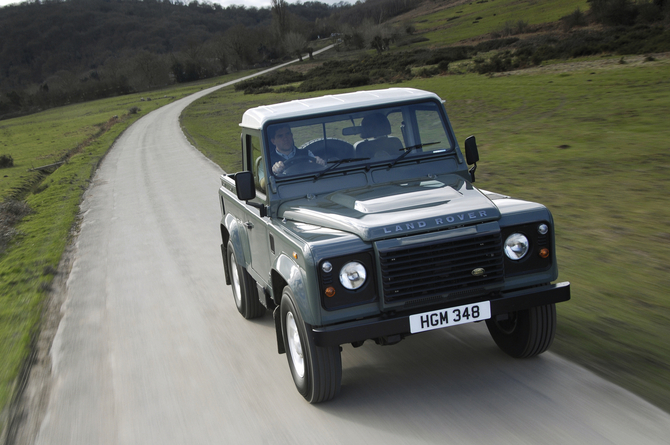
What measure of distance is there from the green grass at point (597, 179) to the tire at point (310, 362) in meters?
1.88

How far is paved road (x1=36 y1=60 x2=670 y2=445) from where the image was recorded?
3.71 m

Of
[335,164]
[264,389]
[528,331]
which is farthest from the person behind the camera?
[335,164]

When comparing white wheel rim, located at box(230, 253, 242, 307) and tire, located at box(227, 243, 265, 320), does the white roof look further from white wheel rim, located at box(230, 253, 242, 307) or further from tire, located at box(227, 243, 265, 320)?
white wheel rim, located at box(230, 253, 242, 307)

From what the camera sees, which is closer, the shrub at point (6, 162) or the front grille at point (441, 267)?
the front grille at point (441, 267)

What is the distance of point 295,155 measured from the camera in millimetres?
5098

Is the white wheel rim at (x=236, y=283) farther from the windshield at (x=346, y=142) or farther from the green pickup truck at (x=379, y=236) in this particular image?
Result: the windshield at (x=346, y=142)

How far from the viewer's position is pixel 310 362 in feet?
13.1

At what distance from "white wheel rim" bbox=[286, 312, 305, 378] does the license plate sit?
2.99ft

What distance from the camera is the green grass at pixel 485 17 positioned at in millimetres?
72750

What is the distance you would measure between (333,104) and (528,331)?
2491mm

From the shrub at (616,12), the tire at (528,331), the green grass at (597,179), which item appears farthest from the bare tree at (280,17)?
the tire at (528,331)

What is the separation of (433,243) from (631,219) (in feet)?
19.2

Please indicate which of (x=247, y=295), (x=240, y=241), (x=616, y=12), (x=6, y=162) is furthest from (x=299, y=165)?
(x=616, y=12)

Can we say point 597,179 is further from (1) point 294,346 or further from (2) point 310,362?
(2) point 310,362
